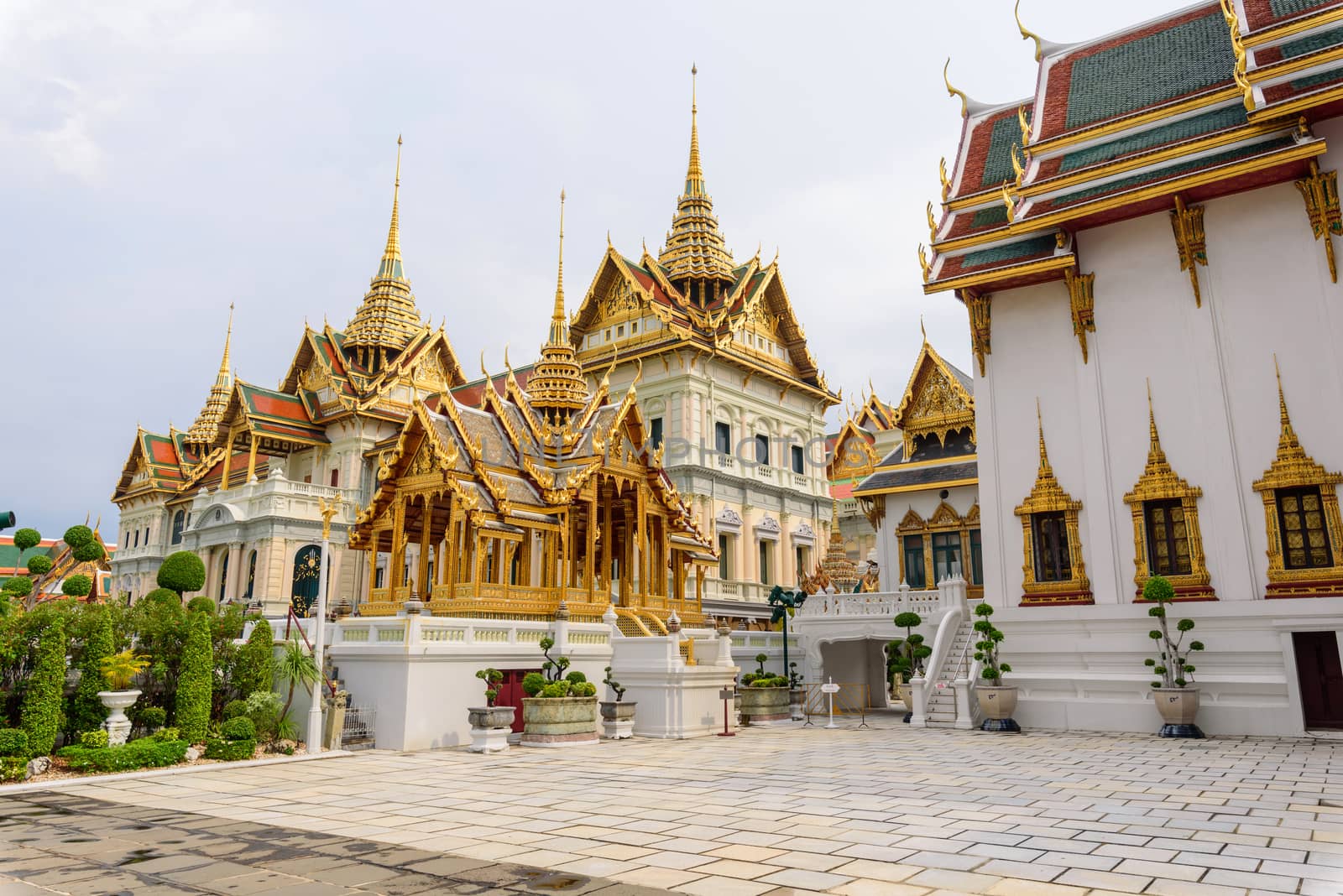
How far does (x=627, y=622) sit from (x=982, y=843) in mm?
12410

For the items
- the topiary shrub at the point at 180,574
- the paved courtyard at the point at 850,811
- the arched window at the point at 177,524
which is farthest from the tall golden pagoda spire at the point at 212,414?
the paved courtyard at the point at 850,811

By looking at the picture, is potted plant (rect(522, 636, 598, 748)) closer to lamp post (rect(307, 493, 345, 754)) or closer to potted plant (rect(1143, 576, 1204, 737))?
lamp post (rect(307, 493, 345, 754))

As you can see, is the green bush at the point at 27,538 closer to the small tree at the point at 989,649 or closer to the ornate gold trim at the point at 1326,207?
the small tree at the point at 989,649

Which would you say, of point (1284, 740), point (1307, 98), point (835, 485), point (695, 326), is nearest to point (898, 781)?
point (1284, 740)

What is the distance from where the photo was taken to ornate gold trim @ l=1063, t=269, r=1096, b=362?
54.3 ft

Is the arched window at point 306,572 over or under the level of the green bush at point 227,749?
over

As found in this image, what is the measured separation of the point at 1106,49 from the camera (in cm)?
1958

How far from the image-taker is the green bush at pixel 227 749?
1193 centimetres

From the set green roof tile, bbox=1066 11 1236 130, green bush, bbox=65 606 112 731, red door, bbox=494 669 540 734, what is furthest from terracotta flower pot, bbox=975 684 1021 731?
green bush, bbox=65 606 112 731

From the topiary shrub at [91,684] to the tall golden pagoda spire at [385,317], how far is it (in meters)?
32.7

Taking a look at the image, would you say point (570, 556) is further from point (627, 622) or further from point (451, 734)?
point (451, 734)

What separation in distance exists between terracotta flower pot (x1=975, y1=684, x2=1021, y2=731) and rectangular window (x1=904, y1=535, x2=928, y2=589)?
9.10 metres

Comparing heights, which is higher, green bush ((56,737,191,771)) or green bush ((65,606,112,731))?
green bush ((65,606,112,731))

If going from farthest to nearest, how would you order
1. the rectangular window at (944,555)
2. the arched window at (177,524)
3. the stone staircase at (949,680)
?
the arched window at (177,524)
the rectangular window at (944,555)
the stone staircase at (949,680)
